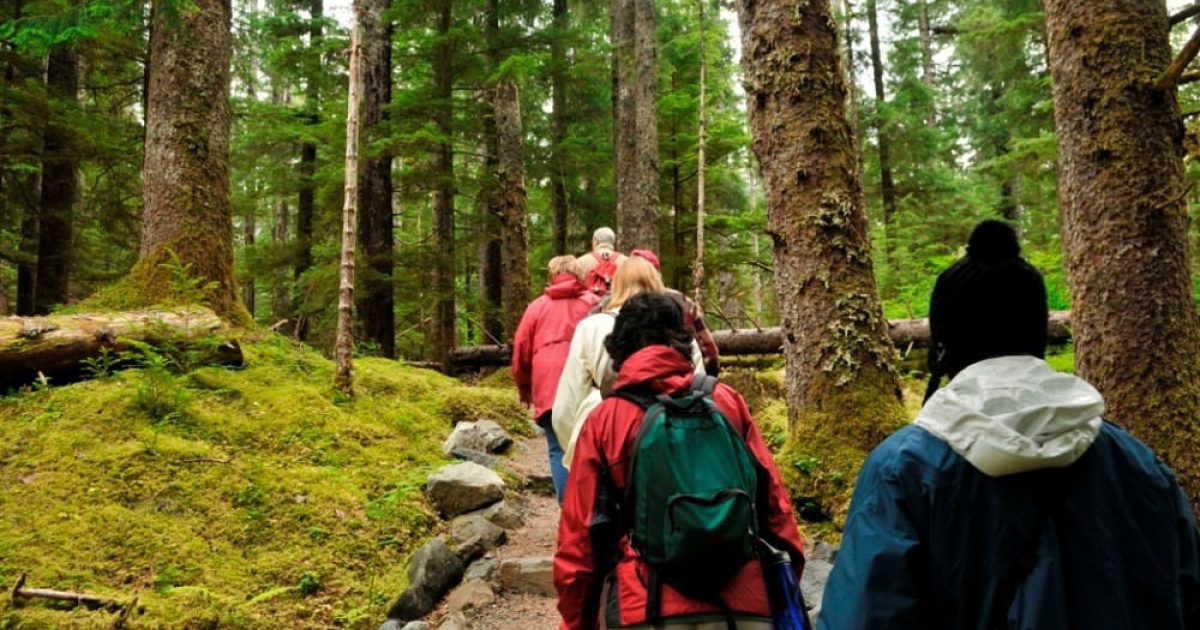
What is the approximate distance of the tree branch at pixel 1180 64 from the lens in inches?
151

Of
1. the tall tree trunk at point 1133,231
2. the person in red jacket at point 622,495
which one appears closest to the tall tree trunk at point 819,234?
Answer: the tall tree trunk at point 1133,231

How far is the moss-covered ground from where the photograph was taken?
14.1 ft

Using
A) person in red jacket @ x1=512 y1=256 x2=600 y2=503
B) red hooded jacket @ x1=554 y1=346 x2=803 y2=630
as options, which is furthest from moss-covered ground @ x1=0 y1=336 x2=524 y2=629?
red hooded jacket @ x1=554 y1=346 x2=803 y2=630

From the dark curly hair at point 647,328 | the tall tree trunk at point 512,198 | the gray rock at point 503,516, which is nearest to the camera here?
the dark curly hair at point 647,328

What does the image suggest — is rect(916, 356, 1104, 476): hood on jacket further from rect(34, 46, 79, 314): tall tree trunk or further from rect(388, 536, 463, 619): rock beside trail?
rect(34, 46, 79, 314): tall tree trunk

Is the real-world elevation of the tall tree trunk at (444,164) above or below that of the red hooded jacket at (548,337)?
above

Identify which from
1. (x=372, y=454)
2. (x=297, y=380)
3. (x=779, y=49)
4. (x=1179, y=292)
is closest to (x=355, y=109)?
(x=297, y=380)

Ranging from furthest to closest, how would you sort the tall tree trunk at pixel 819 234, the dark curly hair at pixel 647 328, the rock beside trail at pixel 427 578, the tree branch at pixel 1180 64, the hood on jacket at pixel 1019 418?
1. the tall tree trunk at pixel 819 234
2. the rock beside trail at pixel 427 578
3. the tree branch at pixel 1180 64
4. the dark curly hair at pixel 647 328
5. the hood on jacket at pixel 1019 418

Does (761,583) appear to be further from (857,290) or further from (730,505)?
(857,290)

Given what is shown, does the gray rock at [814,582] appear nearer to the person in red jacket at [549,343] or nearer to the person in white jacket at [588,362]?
the person in white jacket at [588,362]

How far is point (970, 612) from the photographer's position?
1462 mm

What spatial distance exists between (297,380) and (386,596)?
3902mm

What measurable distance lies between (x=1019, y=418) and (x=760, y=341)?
1158cm

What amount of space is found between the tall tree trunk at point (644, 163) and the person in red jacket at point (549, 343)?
828 cm
